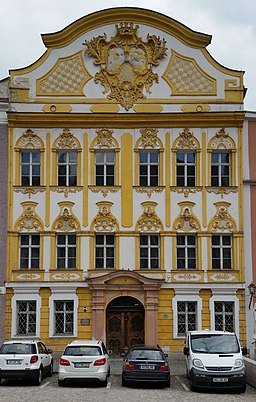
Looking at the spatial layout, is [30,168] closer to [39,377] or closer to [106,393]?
Result: [39,377]

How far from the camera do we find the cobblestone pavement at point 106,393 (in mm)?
19969

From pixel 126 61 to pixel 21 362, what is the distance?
57.4 feet

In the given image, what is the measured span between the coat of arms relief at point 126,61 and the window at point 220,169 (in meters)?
4.71

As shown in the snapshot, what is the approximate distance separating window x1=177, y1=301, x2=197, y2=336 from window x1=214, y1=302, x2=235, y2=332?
1.04m

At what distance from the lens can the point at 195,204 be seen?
34500mm

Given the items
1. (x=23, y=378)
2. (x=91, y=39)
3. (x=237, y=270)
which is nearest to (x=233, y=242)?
(x=237, y=270)

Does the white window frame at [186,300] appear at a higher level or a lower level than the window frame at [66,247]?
lower

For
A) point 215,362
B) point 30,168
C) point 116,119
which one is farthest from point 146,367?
point 116,119

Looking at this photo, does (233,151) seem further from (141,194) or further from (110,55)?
(110,55)

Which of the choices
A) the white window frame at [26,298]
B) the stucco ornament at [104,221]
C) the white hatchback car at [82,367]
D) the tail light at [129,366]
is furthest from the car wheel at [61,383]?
the stucco ornament at [104,221]

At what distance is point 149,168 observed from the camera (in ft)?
115

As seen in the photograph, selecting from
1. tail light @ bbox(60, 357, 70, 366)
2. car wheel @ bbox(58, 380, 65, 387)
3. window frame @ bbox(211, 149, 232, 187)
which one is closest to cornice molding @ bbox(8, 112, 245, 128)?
window frame @ bbox(211, 149, 232, 187)

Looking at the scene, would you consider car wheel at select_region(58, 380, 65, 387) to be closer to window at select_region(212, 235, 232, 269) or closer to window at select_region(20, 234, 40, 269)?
window at select_region(20, 234, 40, 269)

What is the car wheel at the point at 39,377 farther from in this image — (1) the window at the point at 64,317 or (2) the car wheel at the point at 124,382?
(1) the window at the point at 64,317
